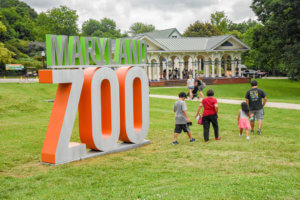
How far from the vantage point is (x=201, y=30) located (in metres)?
71.3

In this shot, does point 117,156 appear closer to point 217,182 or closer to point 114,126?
point 114,126

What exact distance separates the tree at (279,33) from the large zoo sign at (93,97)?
78.4 feet

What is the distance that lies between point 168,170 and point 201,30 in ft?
222

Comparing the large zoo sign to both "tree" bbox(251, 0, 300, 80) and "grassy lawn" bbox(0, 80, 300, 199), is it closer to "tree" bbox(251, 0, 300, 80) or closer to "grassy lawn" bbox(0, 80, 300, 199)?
"grassy lawn" bbox(0, 80, 300, 199)

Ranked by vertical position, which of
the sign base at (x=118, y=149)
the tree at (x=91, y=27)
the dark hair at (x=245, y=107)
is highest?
the tree at (x=91, y=27)

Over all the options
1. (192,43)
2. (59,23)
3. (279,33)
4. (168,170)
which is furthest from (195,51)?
(59,23)

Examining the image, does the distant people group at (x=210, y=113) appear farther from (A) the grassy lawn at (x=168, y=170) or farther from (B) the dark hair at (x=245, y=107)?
(A) the grassy lawn at (x=168, y=170)

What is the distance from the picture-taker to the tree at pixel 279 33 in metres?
29.9

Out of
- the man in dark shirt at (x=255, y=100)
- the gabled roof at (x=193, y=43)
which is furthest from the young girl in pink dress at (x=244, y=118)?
the gabled roof at (x=193, y=43)

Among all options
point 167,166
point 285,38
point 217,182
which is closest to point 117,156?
point 167,166

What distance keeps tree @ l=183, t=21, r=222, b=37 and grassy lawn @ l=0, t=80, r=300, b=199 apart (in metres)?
61.3

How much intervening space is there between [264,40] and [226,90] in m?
7.33

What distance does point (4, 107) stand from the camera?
17.8m

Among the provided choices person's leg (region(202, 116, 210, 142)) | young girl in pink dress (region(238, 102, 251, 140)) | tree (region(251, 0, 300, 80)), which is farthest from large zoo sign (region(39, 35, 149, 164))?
tree (region(251, 0, 300, 80))
